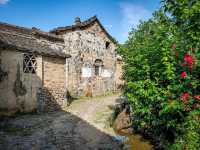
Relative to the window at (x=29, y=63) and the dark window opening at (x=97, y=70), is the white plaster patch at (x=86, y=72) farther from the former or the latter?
the window at (x=29, y=63)

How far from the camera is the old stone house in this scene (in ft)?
45.8

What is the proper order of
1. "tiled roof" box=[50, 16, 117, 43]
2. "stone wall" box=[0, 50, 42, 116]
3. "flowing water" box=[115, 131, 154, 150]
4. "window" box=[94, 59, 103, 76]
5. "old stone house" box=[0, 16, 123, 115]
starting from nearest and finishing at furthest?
"flowing water" box=[115, 131, 154, 150] < "stone wall" box=[0, 50, 42, 116] < "old stone house" box=[0, 16, 123, 115] < "tiled roof" box=[50, 16, 117, 43] < "window" box=[94, 59, 103, 76]

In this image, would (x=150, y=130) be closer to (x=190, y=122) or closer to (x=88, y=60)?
(x=190, y=122)

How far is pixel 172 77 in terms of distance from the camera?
22.2 ft

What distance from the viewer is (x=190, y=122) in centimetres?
643

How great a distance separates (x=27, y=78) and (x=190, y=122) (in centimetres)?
1082

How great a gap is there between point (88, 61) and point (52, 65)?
626cm

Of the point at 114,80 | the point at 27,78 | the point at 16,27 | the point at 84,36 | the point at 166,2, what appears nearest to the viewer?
the point at 166,2

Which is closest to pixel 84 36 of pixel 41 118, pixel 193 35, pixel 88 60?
pixel 88 60

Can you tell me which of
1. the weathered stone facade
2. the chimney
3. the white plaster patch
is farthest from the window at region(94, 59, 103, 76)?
the chimney

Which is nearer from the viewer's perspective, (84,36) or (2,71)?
(2,71)

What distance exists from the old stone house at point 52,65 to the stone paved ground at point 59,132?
151 cm

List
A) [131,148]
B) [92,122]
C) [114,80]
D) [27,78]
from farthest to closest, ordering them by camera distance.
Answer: [114,80] < [27,78] < [92,122] < [131,148]

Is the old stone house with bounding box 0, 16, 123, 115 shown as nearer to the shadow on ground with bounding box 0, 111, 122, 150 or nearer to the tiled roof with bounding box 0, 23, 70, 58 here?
the tiled roof with bounding box 0, 23, 70, 58
